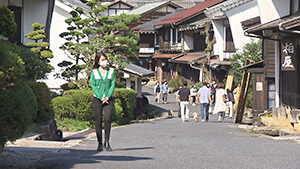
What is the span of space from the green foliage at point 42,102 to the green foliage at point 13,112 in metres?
6.35

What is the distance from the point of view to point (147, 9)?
66.4m

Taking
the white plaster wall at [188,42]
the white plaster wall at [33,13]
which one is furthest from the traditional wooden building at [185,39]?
the white plaster wall at [33,13]

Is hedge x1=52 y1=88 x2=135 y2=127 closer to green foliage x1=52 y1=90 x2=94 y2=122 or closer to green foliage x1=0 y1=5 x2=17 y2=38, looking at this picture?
green foliage x1=52 y1=90 x2=94 y2=122

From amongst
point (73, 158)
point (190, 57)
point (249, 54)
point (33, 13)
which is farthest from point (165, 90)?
point (73, 158)

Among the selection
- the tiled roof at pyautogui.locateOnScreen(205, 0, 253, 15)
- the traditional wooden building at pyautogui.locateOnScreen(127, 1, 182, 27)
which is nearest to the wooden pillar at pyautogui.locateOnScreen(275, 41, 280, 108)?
the tiled roof at pyautogui.locateOnScreen(205, 0, 253, 15)

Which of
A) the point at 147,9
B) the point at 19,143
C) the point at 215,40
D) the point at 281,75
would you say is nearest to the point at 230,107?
the point at 281,75

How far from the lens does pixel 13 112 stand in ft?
19.4

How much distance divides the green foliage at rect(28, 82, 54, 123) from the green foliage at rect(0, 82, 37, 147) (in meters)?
6.35

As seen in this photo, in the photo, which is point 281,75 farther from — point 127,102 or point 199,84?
point 199,84

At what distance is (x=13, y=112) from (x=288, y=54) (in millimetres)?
11729

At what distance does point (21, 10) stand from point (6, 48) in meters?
14.6

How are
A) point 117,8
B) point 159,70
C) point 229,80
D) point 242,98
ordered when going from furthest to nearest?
point 117,8
point 159,70
point 229,80
point 242,98

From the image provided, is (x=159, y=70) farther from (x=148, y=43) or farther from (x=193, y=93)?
(x=193, y=93)

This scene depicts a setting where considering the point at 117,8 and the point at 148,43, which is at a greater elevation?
the point at 117,8
